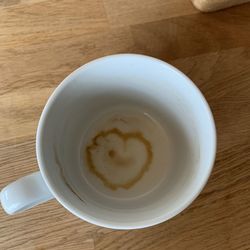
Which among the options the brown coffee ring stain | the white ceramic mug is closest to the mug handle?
the white ceramic mug

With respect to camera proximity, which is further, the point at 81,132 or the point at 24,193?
the point at 81,132

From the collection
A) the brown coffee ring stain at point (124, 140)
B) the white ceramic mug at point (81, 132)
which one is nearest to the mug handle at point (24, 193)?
the white ceramic mug at point (81, 132)

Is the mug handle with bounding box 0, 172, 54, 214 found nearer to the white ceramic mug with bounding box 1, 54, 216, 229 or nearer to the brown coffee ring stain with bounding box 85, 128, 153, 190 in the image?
the white ceramic mug with bounding box 1, 54, 216, 229

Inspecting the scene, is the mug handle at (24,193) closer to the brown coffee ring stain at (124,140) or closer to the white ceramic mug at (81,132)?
the white ceramic mug at (81,132)

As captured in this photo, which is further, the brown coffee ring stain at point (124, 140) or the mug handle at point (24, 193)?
the brown coffee ring stain at point (124, 140)

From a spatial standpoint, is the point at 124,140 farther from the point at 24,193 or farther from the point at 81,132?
the point at 24,193

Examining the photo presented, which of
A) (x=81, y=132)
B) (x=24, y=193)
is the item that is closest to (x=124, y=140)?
(x=81, y=132)

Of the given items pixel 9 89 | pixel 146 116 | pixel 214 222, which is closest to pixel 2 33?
pixel 9 89
